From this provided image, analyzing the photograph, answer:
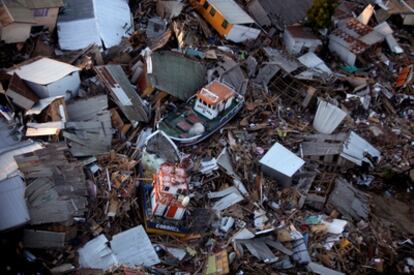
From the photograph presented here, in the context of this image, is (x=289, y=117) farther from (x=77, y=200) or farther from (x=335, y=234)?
(x=77, y=200)

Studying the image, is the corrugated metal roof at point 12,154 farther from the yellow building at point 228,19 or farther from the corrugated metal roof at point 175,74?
the yellow building at point 228,19

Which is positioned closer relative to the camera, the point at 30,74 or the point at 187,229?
the point at 187,229

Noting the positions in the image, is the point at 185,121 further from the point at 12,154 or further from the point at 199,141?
the point at 12,154

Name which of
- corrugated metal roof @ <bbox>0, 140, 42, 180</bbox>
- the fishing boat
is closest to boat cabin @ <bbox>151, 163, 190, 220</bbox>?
the fishing boat

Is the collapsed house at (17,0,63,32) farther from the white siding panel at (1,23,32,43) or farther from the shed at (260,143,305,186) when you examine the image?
the shed at (260,143,305,186)

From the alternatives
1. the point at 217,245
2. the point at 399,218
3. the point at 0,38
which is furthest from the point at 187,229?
the point at 0,38

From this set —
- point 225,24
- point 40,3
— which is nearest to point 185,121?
point 225,24

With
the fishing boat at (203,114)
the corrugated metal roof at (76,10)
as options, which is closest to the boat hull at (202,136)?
the fishing boat at (203,114)
